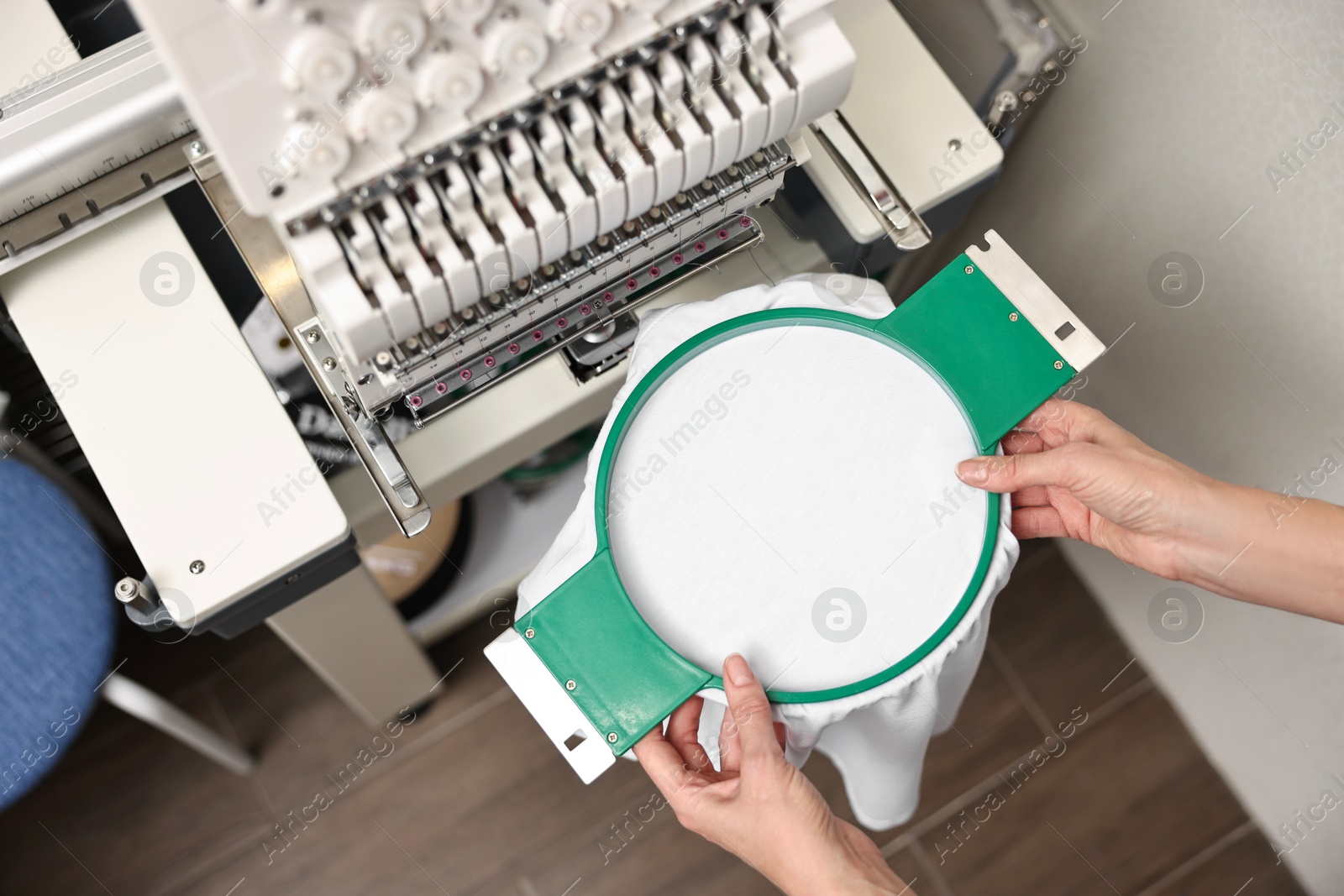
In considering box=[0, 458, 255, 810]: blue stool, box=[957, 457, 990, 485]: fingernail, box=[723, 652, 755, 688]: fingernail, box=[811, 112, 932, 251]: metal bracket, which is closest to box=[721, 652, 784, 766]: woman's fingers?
box=[723, 652, 755, 688]: fingernail

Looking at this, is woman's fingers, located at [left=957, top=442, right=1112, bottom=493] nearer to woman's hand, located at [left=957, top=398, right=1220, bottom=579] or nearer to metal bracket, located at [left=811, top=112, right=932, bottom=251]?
woman's hand, located at [left=957, top=398, right=1220, bottom=579]

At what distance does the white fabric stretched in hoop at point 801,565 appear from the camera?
32.3 inches

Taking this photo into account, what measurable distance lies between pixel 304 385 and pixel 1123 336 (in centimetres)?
108

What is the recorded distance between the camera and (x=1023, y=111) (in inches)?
50.6

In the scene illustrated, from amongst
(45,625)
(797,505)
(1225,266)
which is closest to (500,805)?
(45,625)

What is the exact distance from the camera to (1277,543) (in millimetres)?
912

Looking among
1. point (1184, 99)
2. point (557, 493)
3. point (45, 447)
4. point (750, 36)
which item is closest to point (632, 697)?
point (750, 36)

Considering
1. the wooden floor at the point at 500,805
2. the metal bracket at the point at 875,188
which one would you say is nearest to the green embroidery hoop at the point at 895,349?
the metal bracket at the point at 875,188

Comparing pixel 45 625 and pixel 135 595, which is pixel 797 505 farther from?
pixel 45 625

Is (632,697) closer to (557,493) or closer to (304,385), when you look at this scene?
(304,385)

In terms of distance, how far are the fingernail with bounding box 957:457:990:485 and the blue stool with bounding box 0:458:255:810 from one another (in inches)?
36.6

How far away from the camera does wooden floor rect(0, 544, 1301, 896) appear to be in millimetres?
1601

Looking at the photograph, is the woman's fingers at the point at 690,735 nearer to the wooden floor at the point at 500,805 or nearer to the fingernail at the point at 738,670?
the fingernail at the point at 738,670

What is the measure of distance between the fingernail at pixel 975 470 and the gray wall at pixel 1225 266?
A: 0.51 metres
